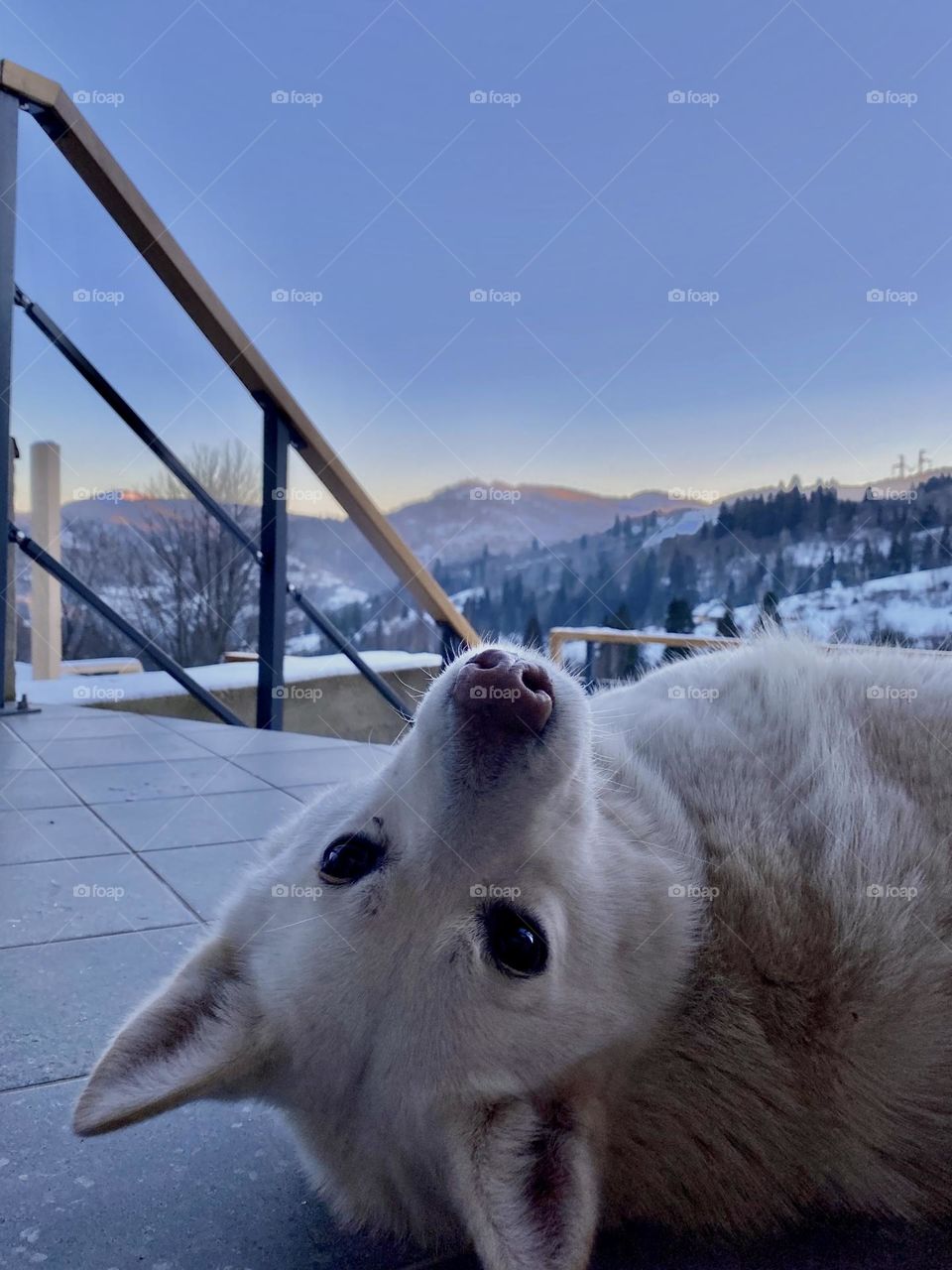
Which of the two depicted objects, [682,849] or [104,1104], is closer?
[104,1104]

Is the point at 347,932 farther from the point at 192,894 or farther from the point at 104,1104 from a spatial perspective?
the point at 192,894

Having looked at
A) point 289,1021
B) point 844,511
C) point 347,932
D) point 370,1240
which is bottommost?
point 370,1240

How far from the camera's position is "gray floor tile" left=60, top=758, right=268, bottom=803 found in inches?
118

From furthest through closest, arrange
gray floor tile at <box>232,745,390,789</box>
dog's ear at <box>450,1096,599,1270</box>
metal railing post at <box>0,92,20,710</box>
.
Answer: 1. metal railing post at <box>0,92,20,710</box>
2. gray floor tile at <box>232,745,390,789</box>
3. dog's ear at <box>450,1096,599,1270</box>

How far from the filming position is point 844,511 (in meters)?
2.42

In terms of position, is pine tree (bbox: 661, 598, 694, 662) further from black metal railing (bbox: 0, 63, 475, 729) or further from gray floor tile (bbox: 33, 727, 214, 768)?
gray floor tile (bbox: 33, 727, 214, 768)

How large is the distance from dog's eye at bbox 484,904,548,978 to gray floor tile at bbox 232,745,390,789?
2.18m

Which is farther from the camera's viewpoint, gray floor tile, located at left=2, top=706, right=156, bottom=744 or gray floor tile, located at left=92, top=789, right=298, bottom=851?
gray floor tile, located at left=2, top=706, right=156, bottom=744

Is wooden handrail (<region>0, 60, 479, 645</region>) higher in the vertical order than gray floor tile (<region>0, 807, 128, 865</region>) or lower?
higher

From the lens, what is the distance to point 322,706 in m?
5.16

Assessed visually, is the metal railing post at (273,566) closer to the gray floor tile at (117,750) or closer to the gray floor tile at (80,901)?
the gray floor tile at (117,750)

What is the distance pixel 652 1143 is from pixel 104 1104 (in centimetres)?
58

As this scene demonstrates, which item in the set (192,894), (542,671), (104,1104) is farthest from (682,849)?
(192,894)

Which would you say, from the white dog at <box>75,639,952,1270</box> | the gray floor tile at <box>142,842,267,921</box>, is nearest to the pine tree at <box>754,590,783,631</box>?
the white dog at <box>75,639,952,1270</box>
